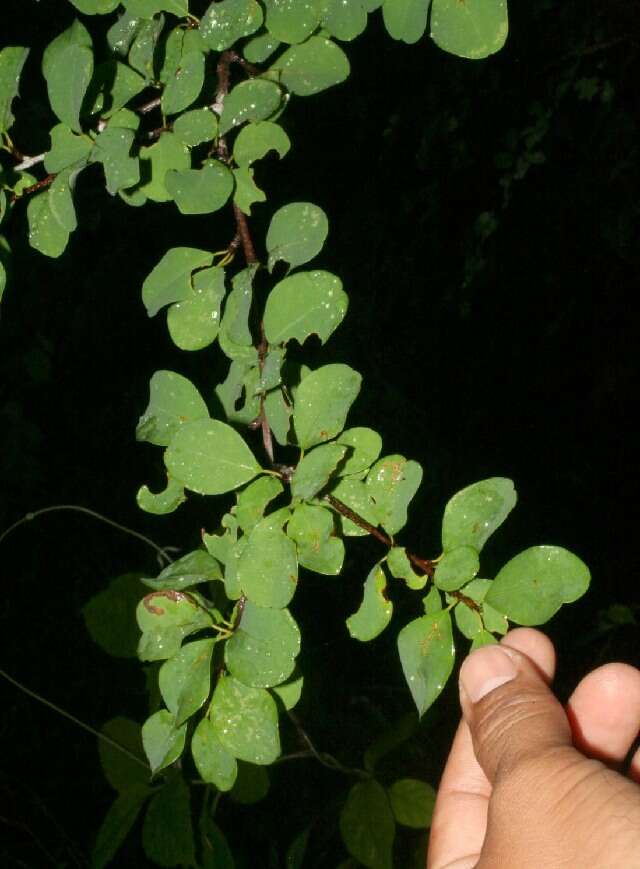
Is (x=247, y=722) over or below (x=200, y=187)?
below

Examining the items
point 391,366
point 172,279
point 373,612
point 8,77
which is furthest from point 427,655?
point 391,366

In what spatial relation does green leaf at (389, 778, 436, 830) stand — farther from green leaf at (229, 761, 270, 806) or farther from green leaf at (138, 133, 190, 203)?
green leaf at (138, 133, 190, 203)

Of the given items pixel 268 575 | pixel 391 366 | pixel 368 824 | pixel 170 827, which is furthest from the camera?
pixel 391 366

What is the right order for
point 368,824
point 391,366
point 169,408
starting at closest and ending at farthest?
point 169,408
point 368,824
point 391,366

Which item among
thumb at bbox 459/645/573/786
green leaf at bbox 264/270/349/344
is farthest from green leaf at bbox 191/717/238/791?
green leaf at bbox 264/270/349/344

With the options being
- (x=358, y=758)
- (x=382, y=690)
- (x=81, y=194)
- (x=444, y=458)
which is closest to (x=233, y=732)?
(x=81, y=194)

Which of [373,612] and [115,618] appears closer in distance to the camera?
[373,612]

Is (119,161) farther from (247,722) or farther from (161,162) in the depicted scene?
(247,722)
